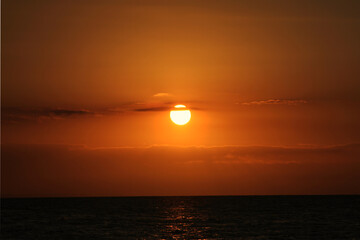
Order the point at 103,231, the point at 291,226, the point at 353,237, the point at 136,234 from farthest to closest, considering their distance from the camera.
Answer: the point at 291,226 → the point at 103,231 → the point at 136,234 → the point at 353,237

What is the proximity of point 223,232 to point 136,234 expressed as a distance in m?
11.7

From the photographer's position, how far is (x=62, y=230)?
75.0 m

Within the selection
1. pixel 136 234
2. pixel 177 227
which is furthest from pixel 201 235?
pixel 177 227

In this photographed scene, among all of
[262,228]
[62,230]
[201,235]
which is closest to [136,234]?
[201,235]

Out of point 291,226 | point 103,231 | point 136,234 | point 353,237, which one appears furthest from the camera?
point 291,226

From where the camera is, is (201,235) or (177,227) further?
(177,227)

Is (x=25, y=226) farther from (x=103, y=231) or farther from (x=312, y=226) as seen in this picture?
(x=312, y=226)

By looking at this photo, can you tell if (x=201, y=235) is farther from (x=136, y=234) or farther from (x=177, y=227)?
(x=177, y=227)

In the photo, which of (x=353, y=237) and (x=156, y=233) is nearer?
(x=353, y=237)

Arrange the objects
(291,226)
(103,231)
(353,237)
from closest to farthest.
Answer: (353,237) < (103,231) < (291,226)

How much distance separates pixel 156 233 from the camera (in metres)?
70.1

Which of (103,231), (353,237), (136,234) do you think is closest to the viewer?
(353,237)

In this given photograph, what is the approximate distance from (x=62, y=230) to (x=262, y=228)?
28.9 metres

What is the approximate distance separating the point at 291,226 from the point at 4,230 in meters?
42.9
